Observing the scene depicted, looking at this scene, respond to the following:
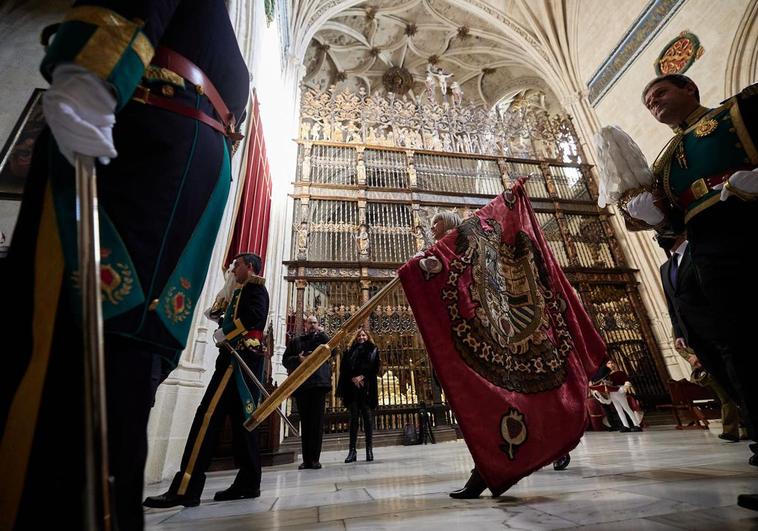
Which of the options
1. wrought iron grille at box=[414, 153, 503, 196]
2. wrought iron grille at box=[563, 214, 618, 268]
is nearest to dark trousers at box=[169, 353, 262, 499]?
wrought iron grille at box=[414, 153, 503, 196]

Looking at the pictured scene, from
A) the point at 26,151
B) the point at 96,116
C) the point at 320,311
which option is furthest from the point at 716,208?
the point at 320,311

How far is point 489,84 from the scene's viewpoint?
44.9 ft

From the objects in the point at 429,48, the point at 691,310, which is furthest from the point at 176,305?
the point at 429,48

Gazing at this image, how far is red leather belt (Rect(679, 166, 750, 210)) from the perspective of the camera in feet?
4.08

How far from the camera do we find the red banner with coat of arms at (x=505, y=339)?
1.29 m

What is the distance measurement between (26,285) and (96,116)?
369mm

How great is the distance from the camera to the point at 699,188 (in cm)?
128

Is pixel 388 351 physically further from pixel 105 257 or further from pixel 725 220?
pixel 105 257

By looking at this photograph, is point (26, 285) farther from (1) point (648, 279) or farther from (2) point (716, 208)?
(1) point (648, 279)

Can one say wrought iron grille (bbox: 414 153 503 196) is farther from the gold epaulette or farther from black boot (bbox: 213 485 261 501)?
black boot (bbox: 213 485 261 501)

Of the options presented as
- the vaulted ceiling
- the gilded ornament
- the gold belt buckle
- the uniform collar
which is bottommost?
the gold belt buckle

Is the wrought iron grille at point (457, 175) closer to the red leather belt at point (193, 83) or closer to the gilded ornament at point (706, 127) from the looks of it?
the gilded ornament at point (706, 127)

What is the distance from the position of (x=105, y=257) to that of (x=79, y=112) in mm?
292

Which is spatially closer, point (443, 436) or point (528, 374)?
point (528, 374)
